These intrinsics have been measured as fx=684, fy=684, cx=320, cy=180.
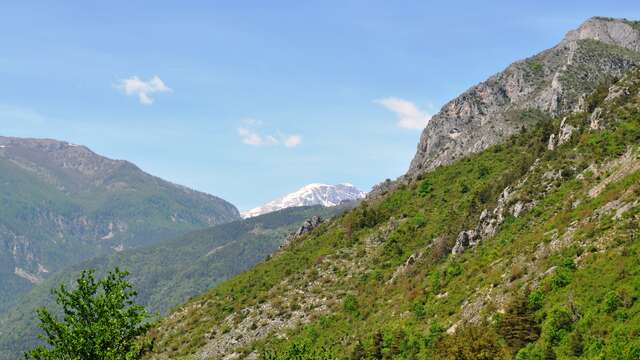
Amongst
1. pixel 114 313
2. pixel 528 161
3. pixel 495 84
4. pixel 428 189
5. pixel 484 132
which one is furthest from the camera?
pixel 495 84

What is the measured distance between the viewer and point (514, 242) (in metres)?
66.9

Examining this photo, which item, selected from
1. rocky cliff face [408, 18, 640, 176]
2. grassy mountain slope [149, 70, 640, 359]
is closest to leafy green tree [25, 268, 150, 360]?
grassy mountain slope [149, 70, 640, 359]

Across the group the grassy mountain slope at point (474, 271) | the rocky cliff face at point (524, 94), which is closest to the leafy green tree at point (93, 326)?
the grassy mountain slope at point (474, 271)

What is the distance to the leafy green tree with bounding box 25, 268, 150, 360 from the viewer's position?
3847 cm

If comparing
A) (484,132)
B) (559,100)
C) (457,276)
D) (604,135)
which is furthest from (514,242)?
(559,100)

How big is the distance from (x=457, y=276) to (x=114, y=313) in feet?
128

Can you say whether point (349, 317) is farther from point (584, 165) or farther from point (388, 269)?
point (584, 165)

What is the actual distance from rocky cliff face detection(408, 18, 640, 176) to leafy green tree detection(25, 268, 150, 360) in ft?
351

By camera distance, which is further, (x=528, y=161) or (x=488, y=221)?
(x=528, y=161)

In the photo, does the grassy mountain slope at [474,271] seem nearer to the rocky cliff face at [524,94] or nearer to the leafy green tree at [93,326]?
the leafy green tree at [93,326]

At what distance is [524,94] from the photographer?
169 meters

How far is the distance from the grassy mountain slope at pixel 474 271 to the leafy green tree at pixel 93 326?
18.6 meters

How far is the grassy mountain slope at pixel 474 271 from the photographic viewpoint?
153ft

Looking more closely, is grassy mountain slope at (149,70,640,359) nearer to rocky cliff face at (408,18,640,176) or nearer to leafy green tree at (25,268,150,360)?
leafy green tree at (25,268,150,360)
